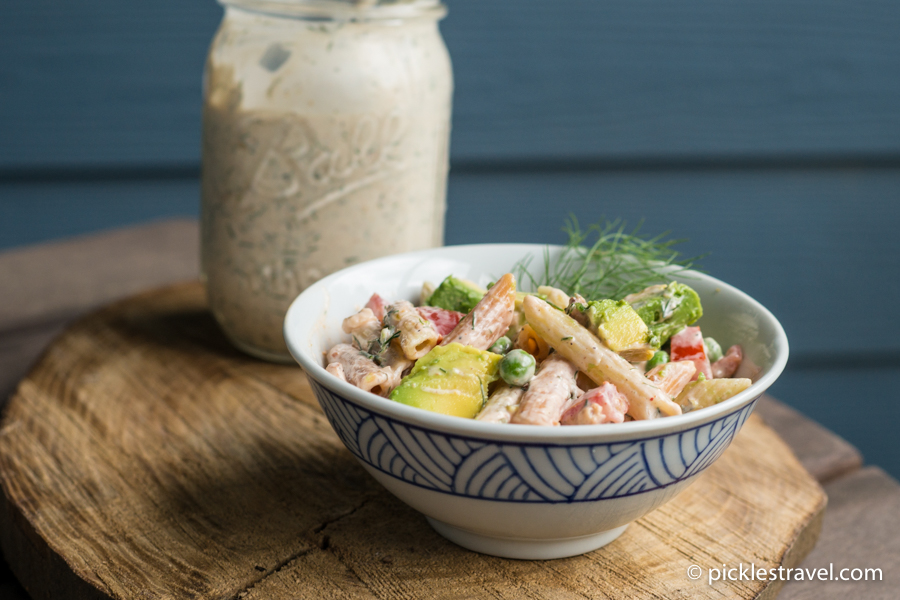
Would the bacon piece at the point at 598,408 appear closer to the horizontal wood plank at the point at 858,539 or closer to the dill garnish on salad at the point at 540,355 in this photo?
the dill garnish on salad at the point at 540,355

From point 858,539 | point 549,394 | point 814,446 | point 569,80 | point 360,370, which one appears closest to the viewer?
point 549,394

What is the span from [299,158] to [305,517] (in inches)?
25.0

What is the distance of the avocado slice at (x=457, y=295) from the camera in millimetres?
1223

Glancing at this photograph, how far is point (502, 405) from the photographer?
96 centimetres

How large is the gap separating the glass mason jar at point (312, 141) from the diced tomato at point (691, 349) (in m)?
0.61

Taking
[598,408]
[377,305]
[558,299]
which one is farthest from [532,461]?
[377,305]

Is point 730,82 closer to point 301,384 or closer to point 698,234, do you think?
point 698,234

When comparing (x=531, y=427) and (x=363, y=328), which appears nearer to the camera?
(x=531, y=427)

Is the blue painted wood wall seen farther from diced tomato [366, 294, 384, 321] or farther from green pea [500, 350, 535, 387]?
green pea [500, 350, 535, 387]

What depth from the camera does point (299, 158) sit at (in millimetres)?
1444

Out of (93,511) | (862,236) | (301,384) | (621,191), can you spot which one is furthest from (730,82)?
(93,511)

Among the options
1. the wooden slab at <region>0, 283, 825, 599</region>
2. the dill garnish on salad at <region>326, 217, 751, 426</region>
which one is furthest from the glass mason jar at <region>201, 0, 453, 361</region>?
the dill garnish on salad at <region>326, 217, 751, 426</region>

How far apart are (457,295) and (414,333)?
17 cm

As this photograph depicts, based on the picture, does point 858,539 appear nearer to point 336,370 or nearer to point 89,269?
point 336,370
